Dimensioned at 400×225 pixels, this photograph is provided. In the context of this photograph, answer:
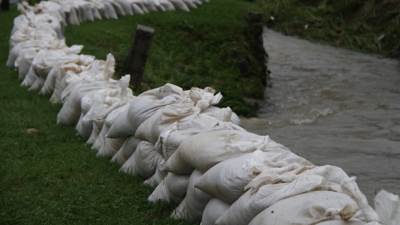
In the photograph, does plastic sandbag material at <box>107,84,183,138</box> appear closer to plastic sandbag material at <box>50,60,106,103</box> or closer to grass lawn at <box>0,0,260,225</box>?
grass lawn at <box>0,0,260,225</box>

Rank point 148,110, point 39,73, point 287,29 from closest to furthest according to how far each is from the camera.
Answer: point 148,110 → point 39,73 → point 287,29

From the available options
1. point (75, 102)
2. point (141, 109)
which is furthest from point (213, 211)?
point (75, 102)

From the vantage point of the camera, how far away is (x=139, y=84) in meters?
9.99

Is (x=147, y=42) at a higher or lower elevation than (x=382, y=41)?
higher

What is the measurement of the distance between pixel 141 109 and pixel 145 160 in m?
0.41

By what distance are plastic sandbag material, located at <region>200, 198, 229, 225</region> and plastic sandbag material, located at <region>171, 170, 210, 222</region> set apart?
0.12 meters

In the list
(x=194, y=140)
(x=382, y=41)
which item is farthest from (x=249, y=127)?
(x=382, y=41)

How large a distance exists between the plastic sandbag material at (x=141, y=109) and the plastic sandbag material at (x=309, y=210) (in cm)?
214

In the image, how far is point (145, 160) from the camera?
5320mm

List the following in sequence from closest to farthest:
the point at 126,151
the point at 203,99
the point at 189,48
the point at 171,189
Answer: the point at 171,189
the point at 203,99
the point at 126,151
the point at 189,48

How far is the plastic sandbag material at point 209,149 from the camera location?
4262 mm

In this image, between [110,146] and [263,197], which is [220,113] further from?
[263,197]

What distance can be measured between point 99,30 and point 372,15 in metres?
8.46

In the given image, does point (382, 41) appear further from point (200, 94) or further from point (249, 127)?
point (200, 94)
